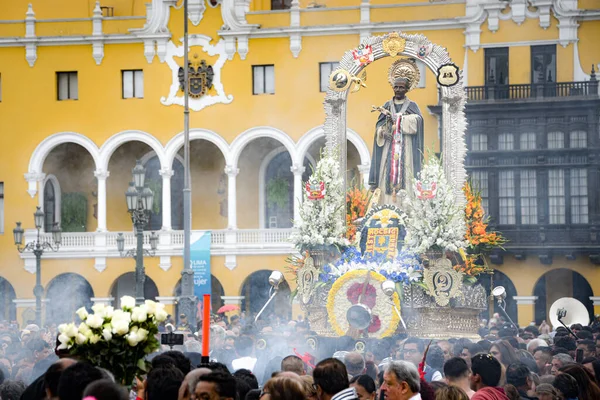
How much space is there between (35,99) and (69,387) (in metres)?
33.7

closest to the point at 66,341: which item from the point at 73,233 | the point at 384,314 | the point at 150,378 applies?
the point at 150,378

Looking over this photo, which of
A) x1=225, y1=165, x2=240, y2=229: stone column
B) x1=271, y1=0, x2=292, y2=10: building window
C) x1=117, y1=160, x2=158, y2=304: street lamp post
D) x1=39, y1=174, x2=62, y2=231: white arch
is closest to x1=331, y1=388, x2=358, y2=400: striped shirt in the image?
x1=117, y1=160, x2=158, y2=304: street lamp post

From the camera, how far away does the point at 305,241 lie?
20328mm

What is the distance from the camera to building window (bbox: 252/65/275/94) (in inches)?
1526

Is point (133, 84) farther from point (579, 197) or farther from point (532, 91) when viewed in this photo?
point (579, 197)

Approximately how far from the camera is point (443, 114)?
68.1 feet

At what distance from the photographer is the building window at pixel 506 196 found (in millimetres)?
36812

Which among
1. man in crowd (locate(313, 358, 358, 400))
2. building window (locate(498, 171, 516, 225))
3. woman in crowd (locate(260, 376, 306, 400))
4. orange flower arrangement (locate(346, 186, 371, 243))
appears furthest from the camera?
building window (locate(498, 171, 516, 225))

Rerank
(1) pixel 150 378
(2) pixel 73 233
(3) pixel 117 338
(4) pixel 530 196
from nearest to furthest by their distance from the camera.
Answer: (1) pixel 150 378
(3) pixel 117 338
(4) pixel 530 196
(2) pixel 73 233

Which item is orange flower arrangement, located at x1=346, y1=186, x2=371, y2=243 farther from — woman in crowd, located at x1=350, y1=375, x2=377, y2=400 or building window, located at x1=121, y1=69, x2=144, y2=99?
building window, located at x1=121, y1=69, x2=144, y2=99

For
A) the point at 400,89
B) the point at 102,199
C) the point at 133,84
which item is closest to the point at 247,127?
the point at 133,84

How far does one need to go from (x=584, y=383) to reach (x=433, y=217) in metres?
9.28

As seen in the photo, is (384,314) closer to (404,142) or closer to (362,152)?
(404,142)

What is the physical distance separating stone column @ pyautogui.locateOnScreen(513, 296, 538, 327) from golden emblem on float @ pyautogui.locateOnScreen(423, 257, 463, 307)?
17.8m
